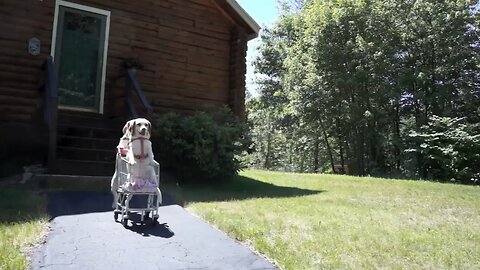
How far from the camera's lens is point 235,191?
Result: 8.73 metres

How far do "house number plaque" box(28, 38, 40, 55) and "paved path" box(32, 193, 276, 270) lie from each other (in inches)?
167

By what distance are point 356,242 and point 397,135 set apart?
662 inches

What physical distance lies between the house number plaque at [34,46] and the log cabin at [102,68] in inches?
0.7

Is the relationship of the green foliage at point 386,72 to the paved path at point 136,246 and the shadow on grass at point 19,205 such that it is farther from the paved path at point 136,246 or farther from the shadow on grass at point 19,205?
the shadow on grass at point 19,205

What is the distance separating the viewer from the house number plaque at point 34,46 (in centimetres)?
893

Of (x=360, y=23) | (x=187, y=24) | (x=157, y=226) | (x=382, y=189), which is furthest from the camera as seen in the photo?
(x=360, y=23)

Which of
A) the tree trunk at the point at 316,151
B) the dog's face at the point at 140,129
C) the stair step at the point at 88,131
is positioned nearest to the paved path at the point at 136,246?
the dog's face at the point at 140,129

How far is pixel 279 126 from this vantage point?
3066 centimetres

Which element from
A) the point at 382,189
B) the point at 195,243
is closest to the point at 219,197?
the point at 195,243

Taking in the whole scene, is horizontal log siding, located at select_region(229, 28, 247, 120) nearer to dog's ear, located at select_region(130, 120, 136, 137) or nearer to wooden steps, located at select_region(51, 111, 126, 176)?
wooden steps, located at select_region(51, 111, 126, 176)

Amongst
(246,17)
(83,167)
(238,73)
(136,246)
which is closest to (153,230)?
(136,246)

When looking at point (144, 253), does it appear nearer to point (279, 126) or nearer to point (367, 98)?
point (367, 98)

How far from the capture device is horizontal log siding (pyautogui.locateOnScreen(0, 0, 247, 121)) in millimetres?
8797

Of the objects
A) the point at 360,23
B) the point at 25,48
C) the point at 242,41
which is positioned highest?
the point at 360,23
